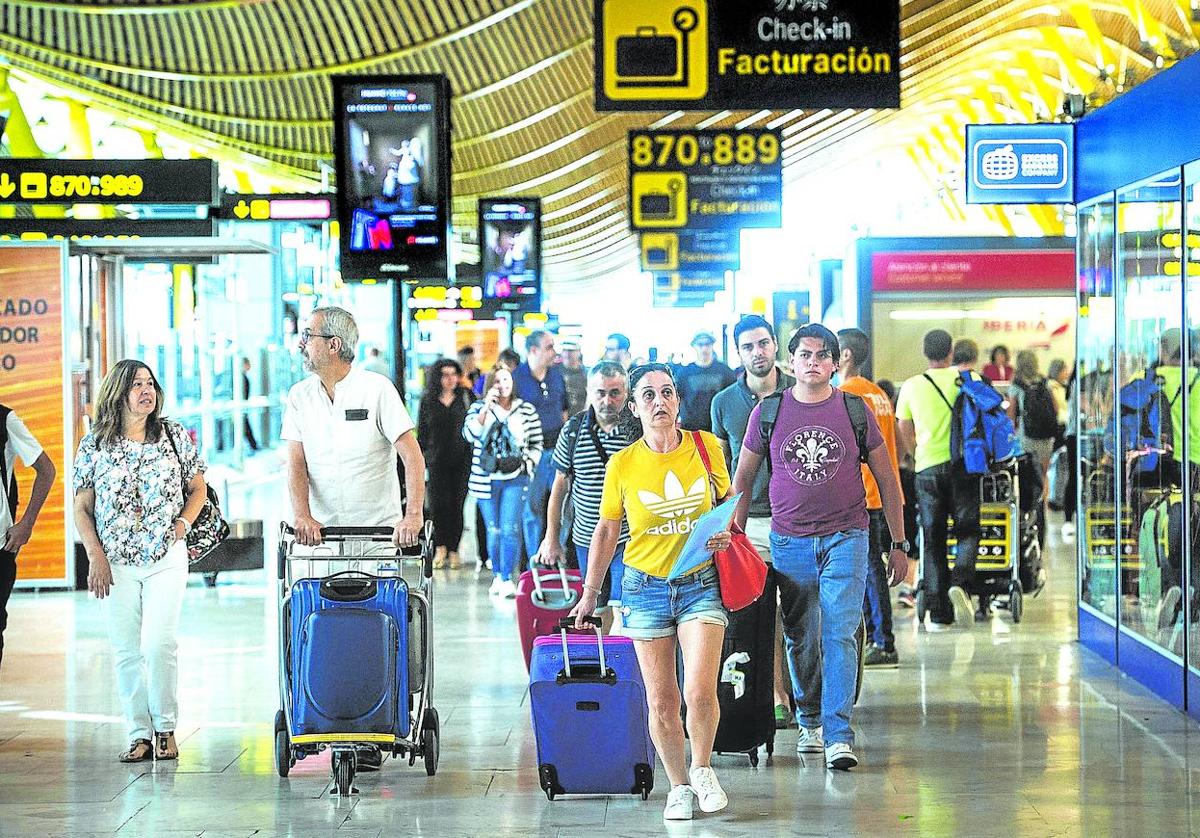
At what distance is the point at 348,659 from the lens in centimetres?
673

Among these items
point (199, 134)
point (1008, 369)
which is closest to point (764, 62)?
point (1008, 369)

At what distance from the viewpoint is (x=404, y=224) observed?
41.6ft

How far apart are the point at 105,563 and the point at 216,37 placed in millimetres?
Result: 18531

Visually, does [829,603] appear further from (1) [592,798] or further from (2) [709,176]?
(2) [709,176]

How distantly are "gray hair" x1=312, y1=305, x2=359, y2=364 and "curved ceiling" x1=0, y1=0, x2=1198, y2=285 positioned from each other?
13936 mm

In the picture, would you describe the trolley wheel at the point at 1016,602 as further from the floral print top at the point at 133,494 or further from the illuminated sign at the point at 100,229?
the floral print top at the point at 133,494

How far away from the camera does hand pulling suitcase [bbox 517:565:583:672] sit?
8.73 meters

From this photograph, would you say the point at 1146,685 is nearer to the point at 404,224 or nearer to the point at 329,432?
the point at 329,432

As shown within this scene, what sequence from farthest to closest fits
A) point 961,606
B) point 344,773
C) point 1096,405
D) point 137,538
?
point 961,606
point 1096,405
point 137,538
point 344,773

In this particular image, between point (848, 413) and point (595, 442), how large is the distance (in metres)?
1.51

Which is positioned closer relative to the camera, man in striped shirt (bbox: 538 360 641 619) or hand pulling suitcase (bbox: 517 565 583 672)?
man in striped shirt (bbox: 538 360 641 619)

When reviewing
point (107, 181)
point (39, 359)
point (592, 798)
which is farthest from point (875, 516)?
point (39, 359)

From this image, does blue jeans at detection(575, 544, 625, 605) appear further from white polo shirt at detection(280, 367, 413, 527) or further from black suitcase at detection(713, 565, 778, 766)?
white polo shirt at detection(280, 367, 413, 527)

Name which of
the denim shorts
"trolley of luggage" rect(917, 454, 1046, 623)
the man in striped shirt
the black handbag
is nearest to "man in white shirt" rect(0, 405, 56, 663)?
the black handbag
